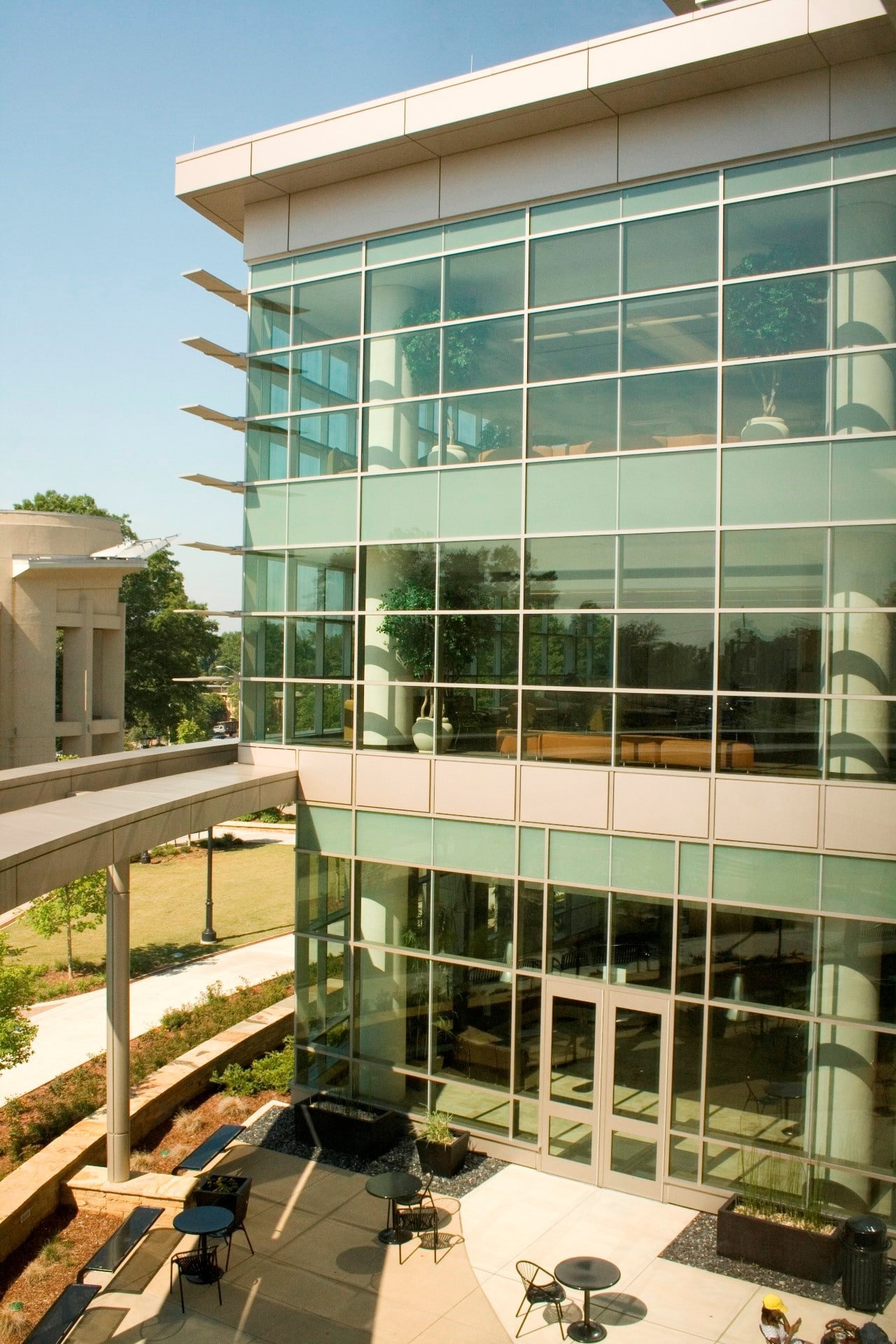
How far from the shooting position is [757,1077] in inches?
515

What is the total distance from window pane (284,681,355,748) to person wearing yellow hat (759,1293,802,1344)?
8861 millimetres

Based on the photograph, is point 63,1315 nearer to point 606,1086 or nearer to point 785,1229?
point 606,1086

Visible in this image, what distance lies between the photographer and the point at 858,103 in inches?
497

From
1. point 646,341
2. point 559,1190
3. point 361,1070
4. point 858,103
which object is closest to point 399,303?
point 646,341

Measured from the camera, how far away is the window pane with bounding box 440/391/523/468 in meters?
14.7

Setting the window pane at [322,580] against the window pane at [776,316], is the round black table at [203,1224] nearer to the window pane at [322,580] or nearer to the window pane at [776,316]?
the window pane at [322,580]

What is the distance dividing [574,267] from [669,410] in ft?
8.14

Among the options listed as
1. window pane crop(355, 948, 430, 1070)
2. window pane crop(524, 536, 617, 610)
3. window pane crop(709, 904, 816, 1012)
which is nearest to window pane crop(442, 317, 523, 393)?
window pane crop(524, 536, 617, 610)

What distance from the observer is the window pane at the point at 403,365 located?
15.4 metres

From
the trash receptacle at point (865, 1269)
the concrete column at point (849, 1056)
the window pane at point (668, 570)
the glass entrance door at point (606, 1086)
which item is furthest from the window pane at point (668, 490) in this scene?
the trash receptacle at point (865, 1269)

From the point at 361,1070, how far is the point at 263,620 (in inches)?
273

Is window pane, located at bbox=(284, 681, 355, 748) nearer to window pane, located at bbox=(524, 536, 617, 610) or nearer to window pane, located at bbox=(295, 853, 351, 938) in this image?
window pane, located at bbox=(295, 853, 351, 938)

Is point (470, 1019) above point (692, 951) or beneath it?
beneath

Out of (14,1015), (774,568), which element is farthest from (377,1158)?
(774,568)
